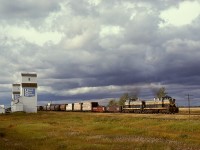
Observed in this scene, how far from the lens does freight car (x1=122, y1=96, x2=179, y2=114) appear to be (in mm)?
90812

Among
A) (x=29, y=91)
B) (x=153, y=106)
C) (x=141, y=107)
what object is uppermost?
(x=29, y=91)

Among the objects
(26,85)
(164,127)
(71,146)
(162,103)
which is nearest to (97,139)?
(71,146)

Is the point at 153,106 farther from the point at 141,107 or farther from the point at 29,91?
the point at 29,91

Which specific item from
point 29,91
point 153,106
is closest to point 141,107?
point 153,106

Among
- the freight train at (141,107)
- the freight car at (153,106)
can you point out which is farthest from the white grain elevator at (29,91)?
the freight car at (153,106)

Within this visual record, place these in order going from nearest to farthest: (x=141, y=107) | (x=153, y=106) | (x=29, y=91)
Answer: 1. (x=153, y=106)
2. (x=141, y=107)
3. (x=29, y=91)

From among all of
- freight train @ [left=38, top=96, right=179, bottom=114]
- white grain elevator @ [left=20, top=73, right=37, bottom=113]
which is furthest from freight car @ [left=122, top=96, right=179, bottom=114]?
white grain elevator @ [left=20, top=73, right=37, bottom=113]

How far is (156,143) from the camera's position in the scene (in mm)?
33219

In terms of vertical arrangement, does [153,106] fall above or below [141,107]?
above

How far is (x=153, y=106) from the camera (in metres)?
96.9

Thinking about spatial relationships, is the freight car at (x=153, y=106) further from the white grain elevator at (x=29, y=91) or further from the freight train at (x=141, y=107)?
the white grain elevator at (x=29, y=91)

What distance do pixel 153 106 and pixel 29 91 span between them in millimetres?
44100

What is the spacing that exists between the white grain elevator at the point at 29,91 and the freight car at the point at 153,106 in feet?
102

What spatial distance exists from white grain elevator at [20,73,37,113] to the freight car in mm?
31209
